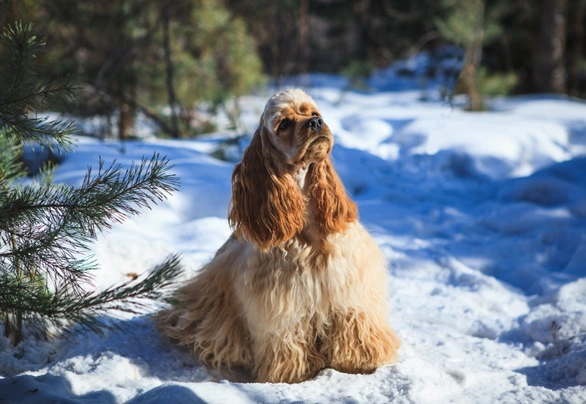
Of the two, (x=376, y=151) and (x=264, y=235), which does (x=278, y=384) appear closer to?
(x=264, y=235)

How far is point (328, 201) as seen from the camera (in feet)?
8.85

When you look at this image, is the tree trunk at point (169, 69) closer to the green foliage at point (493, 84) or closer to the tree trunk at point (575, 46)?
the green foliage at point (493, 84)

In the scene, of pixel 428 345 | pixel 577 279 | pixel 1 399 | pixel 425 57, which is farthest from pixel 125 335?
pixel 425 57

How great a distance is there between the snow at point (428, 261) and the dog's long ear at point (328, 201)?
0.77 meters

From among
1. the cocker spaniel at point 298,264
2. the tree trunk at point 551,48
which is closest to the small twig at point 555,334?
the cocker spaniel at point 298,264

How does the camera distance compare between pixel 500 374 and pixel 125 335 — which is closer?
pixel 500 374

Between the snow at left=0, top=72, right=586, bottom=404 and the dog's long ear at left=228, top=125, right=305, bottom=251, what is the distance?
0.72 m

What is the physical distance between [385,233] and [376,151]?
2288mm

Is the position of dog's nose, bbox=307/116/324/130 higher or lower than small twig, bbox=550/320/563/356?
higher

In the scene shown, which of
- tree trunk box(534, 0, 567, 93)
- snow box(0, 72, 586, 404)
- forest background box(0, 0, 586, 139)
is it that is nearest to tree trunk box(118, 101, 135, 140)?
forest background box(0, 0, 586, 139)

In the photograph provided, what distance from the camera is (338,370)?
2836 millimetres

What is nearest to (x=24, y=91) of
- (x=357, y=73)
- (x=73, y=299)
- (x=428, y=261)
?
(x=73, y=299)

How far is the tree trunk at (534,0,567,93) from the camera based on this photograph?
9883 mm

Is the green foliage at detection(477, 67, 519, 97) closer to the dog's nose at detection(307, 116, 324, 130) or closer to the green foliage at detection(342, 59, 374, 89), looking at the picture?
the green foliage at detection(342, 59, 374, 89)
